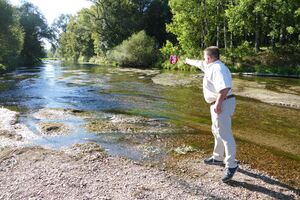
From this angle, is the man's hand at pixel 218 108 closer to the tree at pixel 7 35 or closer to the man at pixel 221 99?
the man at pixel 221 99

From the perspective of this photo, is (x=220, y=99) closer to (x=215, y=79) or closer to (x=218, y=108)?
(x=218, y=108)

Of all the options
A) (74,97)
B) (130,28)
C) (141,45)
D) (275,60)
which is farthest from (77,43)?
(74,97)

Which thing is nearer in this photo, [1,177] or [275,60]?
[1,177]

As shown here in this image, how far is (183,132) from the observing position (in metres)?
10.9

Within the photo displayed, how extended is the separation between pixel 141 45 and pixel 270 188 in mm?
47568

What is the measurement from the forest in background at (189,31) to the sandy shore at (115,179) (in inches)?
1199

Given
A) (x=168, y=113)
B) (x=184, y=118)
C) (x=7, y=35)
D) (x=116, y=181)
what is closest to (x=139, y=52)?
(x=7, y=35)

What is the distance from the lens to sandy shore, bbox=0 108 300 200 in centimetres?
609

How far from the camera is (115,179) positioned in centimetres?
676

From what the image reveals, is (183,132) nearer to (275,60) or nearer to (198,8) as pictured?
(275,60)

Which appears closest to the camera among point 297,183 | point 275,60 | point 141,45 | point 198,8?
point 297,183

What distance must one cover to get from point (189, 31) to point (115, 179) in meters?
41.9

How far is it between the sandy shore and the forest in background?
30442mm

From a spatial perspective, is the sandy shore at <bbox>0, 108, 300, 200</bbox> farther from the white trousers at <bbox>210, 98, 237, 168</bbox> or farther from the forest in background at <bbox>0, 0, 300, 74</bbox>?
the forest in background at <bbox>0, 0, 300, 74</bbox>
